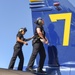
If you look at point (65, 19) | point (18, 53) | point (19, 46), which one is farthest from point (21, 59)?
point (65, 19)

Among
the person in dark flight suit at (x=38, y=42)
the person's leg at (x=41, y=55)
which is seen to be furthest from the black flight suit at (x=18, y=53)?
the person's leg at (x=41, y=55)

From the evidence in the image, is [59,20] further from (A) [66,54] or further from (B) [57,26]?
(A) [66,54]

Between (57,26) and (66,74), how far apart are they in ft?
4.77

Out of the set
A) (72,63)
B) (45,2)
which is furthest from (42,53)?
(45,2)

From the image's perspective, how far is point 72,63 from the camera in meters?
9.73

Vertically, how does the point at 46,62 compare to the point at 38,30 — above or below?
below

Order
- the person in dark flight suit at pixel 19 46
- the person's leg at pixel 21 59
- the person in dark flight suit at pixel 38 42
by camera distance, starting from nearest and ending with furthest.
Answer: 1. the person in dark flight suit at pixel 38 42
2. the person in dark flight suit at pixel 19 46
3. the person's leg at pixel 21 59

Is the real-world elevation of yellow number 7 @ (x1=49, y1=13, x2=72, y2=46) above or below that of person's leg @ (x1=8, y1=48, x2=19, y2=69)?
above

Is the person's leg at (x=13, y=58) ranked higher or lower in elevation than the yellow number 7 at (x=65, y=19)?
lower

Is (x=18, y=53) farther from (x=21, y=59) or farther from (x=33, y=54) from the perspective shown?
(x=33, y=54)

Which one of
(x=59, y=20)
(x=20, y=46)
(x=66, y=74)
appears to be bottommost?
(x=66, y=74)

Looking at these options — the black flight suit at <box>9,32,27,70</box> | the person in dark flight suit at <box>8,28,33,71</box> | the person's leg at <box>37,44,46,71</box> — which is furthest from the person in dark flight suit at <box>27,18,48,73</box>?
the black flight suit at <box>9,32,27,70</box>

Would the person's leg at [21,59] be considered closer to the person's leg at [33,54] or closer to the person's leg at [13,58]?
the person's leg at [13,58]

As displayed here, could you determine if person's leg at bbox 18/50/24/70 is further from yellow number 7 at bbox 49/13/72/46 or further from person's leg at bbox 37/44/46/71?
yellow number 7 at bbox 49/13/72/46
